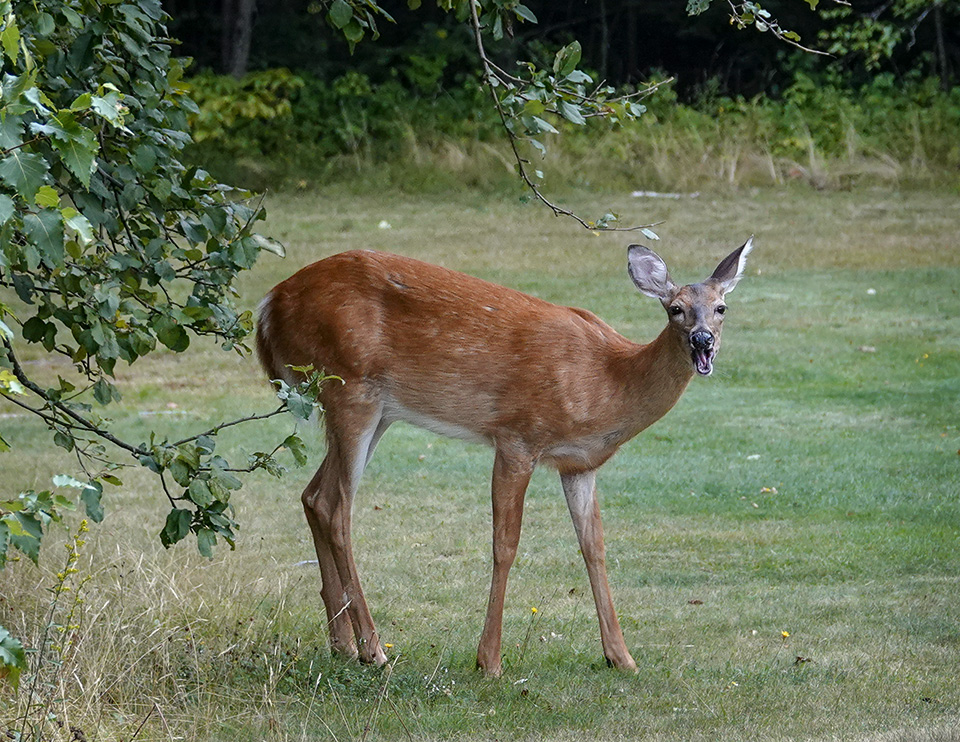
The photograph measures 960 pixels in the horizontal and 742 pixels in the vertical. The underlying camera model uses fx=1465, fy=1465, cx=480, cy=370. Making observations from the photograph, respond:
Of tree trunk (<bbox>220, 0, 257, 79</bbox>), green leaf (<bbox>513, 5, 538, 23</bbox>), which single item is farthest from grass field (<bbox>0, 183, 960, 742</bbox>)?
tree trunk (<bbox>220, 0, 257, 79</bbox>)

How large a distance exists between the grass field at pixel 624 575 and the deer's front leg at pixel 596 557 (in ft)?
0.40

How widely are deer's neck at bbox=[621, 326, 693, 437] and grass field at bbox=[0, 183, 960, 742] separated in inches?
39.4

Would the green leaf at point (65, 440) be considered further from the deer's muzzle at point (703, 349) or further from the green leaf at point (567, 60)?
the deer's muzzle at point (703, 349)

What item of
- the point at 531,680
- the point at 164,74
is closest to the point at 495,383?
the point at 531,680

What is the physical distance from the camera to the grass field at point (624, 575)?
5.11 m

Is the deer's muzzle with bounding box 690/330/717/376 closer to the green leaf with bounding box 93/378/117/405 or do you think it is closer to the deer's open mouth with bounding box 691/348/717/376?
the deer's open mouth with bounding box 691/348/717/376

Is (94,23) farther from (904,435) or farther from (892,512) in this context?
(904,435)

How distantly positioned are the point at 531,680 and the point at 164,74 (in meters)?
2.67

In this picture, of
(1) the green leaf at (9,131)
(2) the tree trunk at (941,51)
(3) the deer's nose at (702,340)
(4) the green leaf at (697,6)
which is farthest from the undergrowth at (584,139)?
(1) the green leaf at (9,131)

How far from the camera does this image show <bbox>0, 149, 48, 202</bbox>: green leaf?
2955 millimetres

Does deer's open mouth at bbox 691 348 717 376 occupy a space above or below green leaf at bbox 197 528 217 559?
above

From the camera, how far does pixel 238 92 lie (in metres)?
22.6

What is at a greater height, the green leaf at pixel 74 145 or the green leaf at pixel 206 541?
the green leaf at pixel 74 145

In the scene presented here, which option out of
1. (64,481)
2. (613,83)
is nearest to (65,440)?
(64,481)
